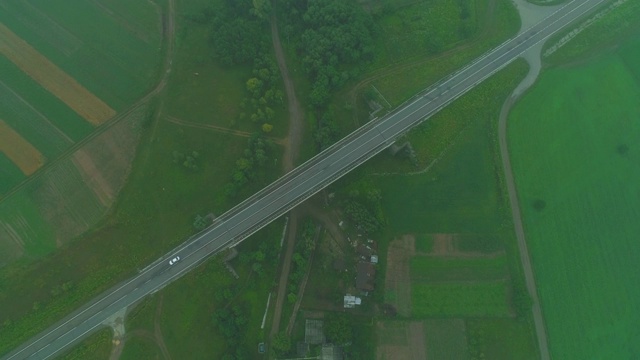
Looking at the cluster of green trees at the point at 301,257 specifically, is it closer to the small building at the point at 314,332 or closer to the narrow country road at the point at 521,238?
the small building at the point at 314,332

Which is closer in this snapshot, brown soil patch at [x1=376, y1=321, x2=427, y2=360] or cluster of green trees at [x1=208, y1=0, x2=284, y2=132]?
brown soil patch at [x1=376, y1=321, x2=427, y2=360]

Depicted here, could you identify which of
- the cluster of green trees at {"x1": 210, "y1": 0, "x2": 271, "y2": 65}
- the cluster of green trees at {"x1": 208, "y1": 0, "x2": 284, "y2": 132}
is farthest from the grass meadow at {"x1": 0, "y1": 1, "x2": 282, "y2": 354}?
the cluster of green trees at {"x1": 210, "y1": 0, "x2": 271, "y2": 65}

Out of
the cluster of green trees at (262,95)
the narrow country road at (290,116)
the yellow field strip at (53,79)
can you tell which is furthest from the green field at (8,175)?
the narrow country road at (290,116)

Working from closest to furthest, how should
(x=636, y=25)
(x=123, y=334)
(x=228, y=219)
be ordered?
(x=123, y=334), (x=228, y=219), (x=636, y=25)

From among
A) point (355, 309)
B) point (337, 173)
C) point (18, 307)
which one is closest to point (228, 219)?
point (337, 173)

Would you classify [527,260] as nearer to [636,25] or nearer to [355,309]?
[355,309]

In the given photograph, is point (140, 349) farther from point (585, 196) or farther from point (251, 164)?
point (585, 196)

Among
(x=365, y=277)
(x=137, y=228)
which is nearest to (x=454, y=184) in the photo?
(x=365, y=277)

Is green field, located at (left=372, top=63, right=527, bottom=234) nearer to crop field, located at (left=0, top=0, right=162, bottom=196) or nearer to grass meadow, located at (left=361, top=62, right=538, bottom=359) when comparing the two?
grass meadow, located at (left=361, top=62, right=538, bottom=359)
